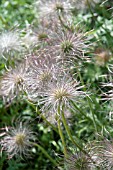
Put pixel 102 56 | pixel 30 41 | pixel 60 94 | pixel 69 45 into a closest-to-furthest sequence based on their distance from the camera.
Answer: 1. pixel 60 94
2. pixel 69 45
3. pixel 30 41
4. pixel 102 56

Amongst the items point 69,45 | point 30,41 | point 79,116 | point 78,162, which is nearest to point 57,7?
point 30,41

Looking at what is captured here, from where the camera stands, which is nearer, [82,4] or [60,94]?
[60,94]

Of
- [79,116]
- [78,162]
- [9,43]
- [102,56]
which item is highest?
[9,43]

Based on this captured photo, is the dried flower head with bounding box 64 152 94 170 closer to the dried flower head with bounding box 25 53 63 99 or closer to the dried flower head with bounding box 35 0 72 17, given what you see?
the dried flower head with bounding box 25 53 63 99

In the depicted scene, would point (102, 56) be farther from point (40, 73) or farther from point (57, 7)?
point (40, 73)

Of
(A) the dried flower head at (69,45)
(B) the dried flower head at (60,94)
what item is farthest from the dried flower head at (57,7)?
(B) the dried flower head at (60,94)

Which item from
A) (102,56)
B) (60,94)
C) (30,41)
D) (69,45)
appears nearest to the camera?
(60,94)

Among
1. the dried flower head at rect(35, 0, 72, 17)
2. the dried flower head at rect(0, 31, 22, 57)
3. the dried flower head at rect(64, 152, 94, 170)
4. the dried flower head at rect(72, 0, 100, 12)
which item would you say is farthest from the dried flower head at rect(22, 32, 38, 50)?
the dried flower head at rect(64, 152, 94, 170)

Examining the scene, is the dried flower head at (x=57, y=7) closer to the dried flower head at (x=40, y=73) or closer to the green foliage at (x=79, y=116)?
the green foliage at (x=79, y=116)
